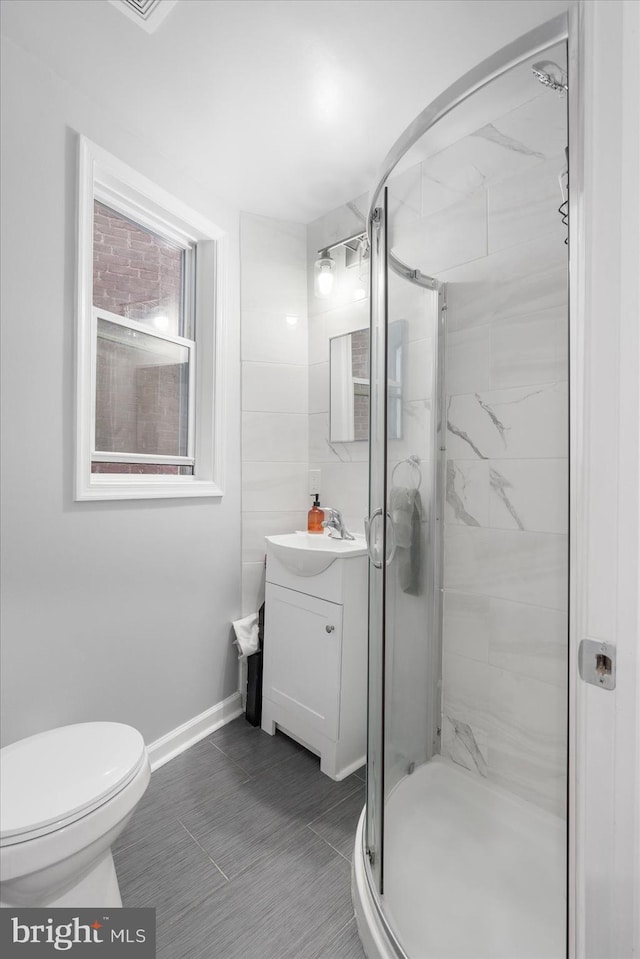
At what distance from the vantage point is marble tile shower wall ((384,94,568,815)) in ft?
3.59

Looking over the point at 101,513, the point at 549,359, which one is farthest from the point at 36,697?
the point at 549,359

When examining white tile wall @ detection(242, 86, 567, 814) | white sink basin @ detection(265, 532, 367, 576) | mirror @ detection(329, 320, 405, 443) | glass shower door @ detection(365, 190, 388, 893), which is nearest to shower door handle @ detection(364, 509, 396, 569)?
glass shower door @ detection(365, 190, 388, 893)

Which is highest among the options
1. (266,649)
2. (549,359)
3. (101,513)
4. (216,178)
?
(216,178)

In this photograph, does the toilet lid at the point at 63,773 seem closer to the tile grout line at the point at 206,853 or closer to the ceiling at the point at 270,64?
the tile grout line at the point at 206,853

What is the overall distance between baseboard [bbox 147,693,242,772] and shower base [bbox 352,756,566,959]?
35.7 inches

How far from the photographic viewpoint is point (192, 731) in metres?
2.03

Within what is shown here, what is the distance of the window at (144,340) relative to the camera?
165 centimetres

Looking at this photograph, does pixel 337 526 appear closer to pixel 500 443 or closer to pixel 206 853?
pixel 500 443

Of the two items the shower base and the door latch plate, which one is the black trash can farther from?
the door latch plate

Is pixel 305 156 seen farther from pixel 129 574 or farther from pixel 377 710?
pixel 377 710

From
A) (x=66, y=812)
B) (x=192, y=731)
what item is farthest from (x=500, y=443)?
(x=192, y=731)

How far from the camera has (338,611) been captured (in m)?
1.78

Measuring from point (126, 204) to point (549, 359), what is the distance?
1.71 m

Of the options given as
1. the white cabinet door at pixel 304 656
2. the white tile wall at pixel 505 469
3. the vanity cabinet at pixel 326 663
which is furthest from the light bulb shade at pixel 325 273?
the white cabinet door at pixel 304 656
